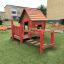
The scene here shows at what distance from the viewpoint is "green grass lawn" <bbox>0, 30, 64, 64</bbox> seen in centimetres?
933

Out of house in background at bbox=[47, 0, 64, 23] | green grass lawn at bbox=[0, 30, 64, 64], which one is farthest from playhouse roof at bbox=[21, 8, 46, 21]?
house in background at bbox=[47, 0, 64, 23]

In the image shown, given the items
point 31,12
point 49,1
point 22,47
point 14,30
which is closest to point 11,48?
point 22,47

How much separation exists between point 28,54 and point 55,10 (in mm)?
17027

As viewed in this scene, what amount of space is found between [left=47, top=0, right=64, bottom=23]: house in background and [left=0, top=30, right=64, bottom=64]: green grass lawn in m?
13.5

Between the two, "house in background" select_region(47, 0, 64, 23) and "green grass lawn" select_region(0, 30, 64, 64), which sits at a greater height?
"house in background" select_region(47, 0, 64, 23)

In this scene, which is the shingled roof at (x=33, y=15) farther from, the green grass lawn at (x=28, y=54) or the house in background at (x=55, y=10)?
the house in background at (x=55, y=10)

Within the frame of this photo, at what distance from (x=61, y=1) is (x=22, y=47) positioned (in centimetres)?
1556

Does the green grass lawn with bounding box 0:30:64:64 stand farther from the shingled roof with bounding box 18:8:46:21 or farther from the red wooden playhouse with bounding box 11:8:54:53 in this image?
the shingled roof with bounding box 18:8:46:21

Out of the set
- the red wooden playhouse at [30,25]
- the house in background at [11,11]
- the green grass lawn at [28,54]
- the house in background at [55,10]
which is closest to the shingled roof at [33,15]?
the red wooden playhouse at [30,25]

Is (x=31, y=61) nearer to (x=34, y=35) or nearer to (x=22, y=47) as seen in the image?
→ (x=22, y=47)

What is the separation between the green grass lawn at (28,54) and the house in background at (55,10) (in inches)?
532

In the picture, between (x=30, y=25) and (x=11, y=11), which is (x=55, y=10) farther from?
(x=11, y=11)

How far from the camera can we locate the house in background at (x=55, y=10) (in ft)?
81.6

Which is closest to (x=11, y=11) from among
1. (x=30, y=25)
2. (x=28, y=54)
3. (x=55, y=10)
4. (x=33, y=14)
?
(x=55, y=10)
